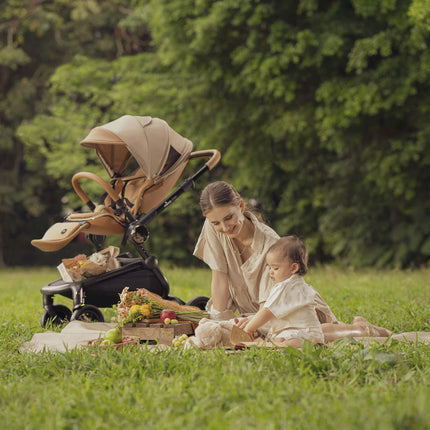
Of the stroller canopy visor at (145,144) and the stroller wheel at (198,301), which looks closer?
the stroller canopy visor at (145,144)

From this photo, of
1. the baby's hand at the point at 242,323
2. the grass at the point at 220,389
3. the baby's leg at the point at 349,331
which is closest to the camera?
the grass at the point at 220,389

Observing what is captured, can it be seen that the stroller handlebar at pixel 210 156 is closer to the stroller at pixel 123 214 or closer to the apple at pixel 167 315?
the stroller at pixel 123 214

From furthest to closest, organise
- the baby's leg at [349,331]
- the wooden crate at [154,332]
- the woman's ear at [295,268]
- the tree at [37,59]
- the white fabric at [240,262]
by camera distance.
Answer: the tree at [37,59]
the white fabric at [240,262]
the wooden crate at [154,332]
the baby's leg at [349,331]
the woman's ear at [295,268]

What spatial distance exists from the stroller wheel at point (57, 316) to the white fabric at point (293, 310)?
2412mm

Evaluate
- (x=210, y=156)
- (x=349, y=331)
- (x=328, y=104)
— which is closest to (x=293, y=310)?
(x=349, y=331)

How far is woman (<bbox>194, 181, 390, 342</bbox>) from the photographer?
4.25 m

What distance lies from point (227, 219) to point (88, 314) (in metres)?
1.73

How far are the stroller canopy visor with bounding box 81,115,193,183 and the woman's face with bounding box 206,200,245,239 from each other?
3.98ft

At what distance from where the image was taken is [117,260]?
219 inches

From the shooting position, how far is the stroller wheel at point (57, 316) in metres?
5.41

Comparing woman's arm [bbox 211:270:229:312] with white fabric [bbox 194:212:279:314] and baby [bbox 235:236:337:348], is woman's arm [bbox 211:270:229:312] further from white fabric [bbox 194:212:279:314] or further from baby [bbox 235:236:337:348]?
baby [bbox 235:236:337:348]

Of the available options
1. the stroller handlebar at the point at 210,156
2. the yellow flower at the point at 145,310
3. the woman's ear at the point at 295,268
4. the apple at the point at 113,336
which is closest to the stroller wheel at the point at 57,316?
the yellow flower at the point at 145,310

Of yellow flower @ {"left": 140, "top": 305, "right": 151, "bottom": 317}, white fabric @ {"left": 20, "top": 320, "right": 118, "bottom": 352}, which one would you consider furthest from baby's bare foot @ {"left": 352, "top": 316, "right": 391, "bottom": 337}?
white fabric @ {"left": 20, "top": 320, "right": 118, "bottom": 352}

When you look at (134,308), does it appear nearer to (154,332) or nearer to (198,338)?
(154,332)
